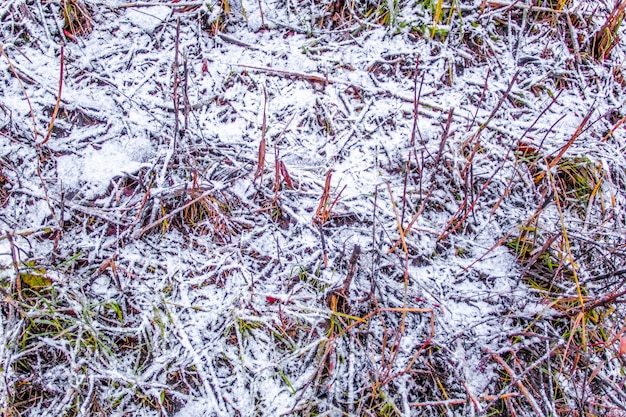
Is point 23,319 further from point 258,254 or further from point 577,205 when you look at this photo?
point 577,205

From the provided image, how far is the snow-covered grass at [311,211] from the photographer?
4.76 ft

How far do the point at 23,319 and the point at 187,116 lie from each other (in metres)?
1.02

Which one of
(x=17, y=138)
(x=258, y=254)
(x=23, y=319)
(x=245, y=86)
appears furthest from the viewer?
(x=245, y=86)

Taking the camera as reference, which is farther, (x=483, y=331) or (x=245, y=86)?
(x=245, y=86)

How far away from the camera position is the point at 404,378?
57.5 inches

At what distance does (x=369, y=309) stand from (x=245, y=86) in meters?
1.22

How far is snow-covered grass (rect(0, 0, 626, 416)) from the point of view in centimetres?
145

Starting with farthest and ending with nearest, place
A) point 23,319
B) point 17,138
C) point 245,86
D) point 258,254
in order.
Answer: point 245,86 → point 17,138 → point 258,254 → point 23,319

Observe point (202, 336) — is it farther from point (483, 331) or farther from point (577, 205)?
point (577, 205)

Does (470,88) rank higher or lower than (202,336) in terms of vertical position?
higher

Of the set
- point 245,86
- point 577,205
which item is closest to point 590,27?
point 577,205

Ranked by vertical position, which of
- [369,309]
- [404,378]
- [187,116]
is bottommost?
[404,378]

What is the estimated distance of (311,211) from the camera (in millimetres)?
1750

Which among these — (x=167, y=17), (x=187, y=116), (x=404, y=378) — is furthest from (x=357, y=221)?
(x=167, y=17)
